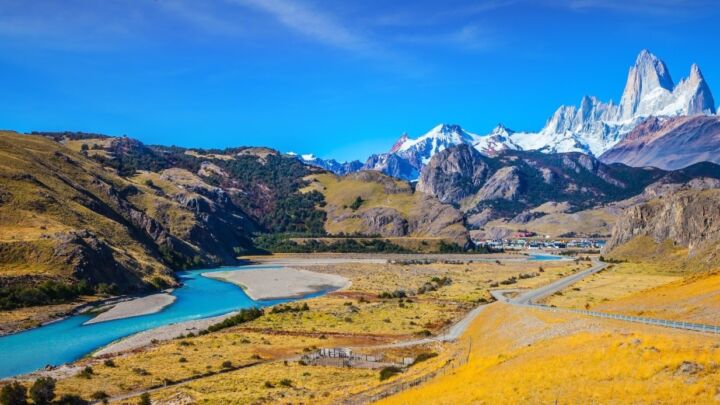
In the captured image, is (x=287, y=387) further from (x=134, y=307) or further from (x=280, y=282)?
(x=280, y=282)

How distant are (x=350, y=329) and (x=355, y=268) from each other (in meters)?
115

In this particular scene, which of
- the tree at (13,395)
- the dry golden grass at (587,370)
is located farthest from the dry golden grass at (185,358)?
the dry golden grass at (587,370)

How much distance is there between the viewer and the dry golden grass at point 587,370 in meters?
29.2

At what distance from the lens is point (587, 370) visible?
34.5 metres

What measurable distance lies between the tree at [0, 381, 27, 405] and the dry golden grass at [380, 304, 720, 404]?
1110 inches

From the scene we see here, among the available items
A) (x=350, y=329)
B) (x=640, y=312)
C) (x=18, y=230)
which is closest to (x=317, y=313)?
(x=350, y=329)

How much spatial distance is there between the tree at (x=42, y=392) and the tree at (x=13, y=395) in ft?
2.33

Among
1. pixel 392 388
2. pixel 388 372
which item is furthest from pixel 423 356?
pixel 392 388

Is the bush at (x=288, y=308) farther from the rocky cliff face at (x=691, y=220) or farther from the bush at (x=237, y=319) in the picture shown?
the rocky cliff face at (x=691, y=220)

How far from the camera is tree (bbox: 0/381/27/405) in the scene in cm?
4405

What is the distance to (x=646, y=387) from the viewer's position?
2945 centimetres

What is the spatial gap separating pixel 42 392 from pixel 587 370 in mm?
40002

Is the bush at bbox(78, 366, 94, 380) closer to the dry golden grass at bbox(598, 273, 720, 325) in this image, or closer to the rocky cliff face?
the dry golden grass at bbox(598, 273, 720, 325)

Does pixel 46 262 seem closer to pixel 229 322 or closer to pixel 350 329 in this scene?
pixel 229 322
